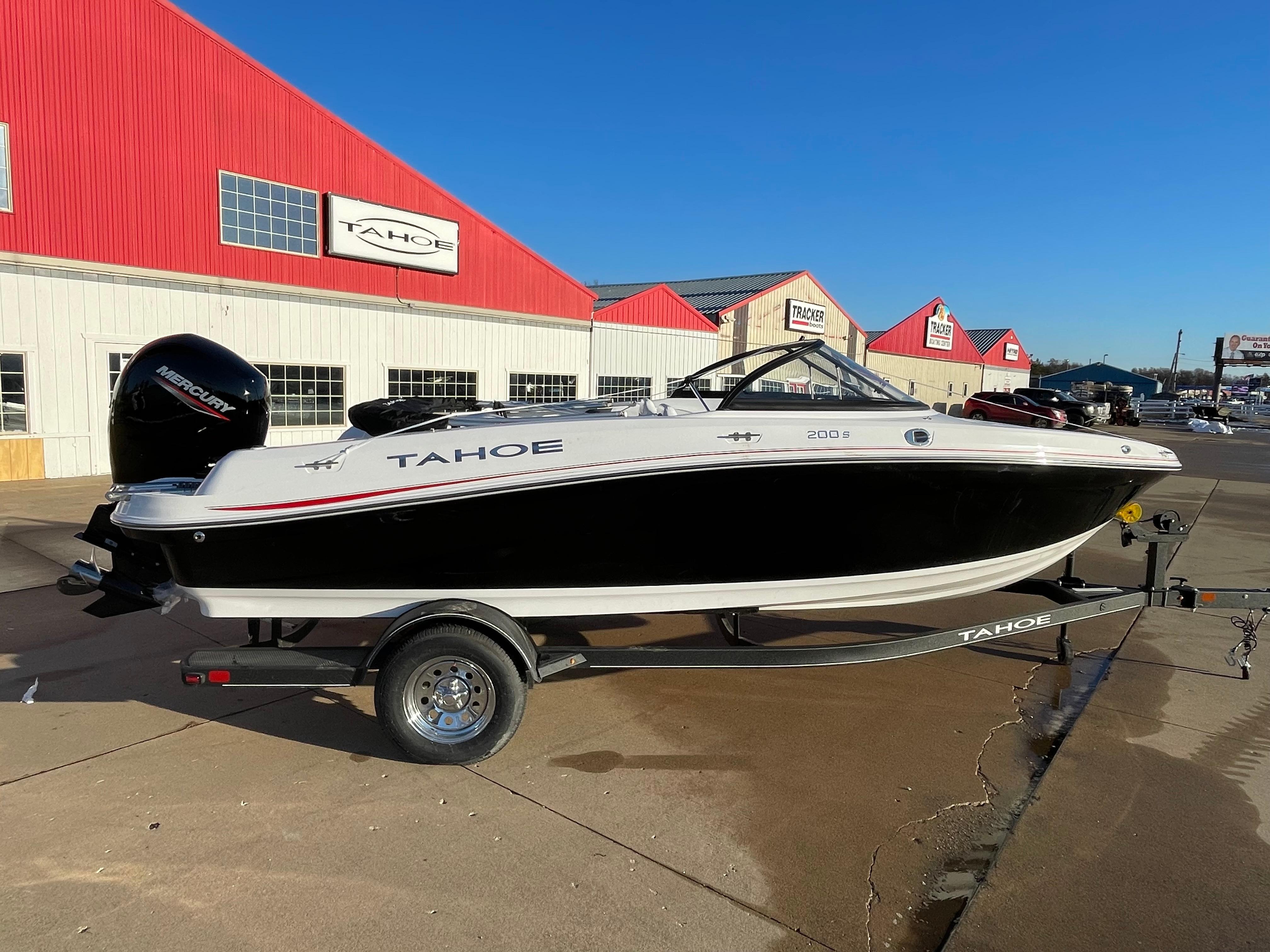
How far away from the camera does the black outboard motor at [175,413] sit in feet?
12.3

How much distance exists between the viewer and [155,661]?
4359 mm

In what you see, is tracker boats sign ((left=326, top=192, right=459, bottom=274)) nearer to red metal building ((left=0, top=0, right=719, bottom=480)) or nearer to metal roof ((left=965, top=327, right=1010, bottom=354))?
red metal building ((left=0, top=0, right=719, bottom=480))

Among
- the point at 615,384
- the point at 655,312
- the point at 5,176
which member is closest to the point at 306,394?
the point at 5,176

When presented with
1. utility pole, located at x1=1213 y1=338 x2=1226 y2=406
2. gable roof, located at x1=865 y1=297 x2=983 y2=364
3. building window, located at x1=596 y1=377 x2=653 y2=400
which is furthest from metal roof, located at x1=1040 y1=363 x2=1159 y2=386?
building window, located at x1=596 y1=377 x2=653 y2=400

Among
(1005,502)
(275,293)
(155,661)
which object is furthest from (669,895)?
(275,293)

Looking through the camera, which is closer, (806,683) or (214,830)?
(214,830)

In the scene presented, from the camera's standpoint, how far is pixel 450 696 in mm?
3314

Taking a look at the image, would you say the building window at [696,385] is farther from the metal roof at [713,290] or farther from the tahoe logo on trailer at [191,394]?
the metal roof at [713,290]

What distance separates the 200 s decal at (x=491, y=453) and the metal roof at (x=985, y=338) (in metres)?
38.4

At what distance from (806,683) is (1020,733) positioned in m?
1.04

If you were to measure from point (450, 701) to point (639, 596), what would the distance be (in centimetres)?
93


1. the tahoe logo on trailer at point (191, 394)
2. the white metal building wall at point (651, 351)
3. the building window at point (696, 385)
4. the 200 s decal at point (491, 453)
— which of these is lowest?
the 200 s decal at point (491, 453)

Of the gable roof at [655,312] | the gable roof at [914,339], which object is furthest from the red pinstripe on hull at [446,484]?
the gable roof at [914,339]

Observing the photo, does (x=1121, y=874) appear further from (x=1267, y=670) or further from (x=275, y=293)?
(x=275, y=293)
